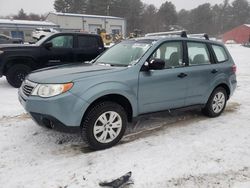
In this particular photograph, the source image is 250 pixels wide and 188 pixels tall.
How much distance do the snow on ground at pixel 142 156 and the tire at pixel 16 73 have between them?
3.18 metres

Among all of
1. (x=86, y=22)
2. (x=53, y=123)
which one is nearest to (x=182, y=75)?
(x=53, y=123)

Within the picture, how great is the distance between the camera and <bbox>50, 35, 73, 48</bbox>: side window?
9.02 metres

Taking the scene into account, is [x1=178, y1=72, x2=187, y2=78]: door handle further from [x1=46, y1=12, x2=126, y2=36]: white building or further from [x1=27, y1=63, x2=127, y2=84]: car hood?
[x1=46, y1=12, x2=126, y2=36]: white building

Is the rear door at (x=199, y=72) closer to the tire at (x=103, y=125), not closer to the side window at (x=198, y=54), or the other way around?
the side window at (x=198, y=54)

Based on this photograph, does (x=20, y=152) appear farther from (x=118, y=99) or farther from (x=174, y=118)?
(x=174, y=118)

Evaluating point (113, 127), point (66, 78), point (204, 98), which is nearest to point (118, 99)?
point (113, 127)

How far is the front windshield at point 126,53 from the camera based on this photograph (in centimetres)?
452


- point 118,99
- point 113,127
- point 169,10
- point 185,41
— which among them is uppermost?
point 169,10

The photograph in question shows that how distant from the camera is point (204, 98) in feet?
17.6

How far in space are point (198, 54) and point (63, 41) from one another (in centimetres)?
528

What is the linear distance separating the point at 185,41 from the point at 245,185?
9.13 feet

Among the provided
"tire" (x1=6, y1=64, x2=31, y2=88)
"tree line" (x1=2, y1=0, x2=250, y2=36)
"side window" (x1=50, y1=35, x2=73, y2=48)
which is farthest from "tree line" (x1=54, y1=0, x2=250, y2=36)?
"tire" (x1=6, y1=64, x2=31, y2=88)

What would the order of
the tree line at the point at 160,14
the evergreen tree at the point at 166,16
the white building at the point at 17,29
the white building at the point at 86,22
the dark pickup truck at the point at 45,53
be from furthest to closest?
the evergreen tree at the point at 166,16
the tree line at the point at 160,14
the white building at the point at 86,22
the white building at the point at 17,29
the dark pickup truck at the point at 45,53

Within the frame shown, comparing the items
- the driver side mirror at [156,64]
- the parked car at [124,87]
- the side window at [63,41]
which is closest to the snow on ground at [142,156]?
the parked car at [124,87]
